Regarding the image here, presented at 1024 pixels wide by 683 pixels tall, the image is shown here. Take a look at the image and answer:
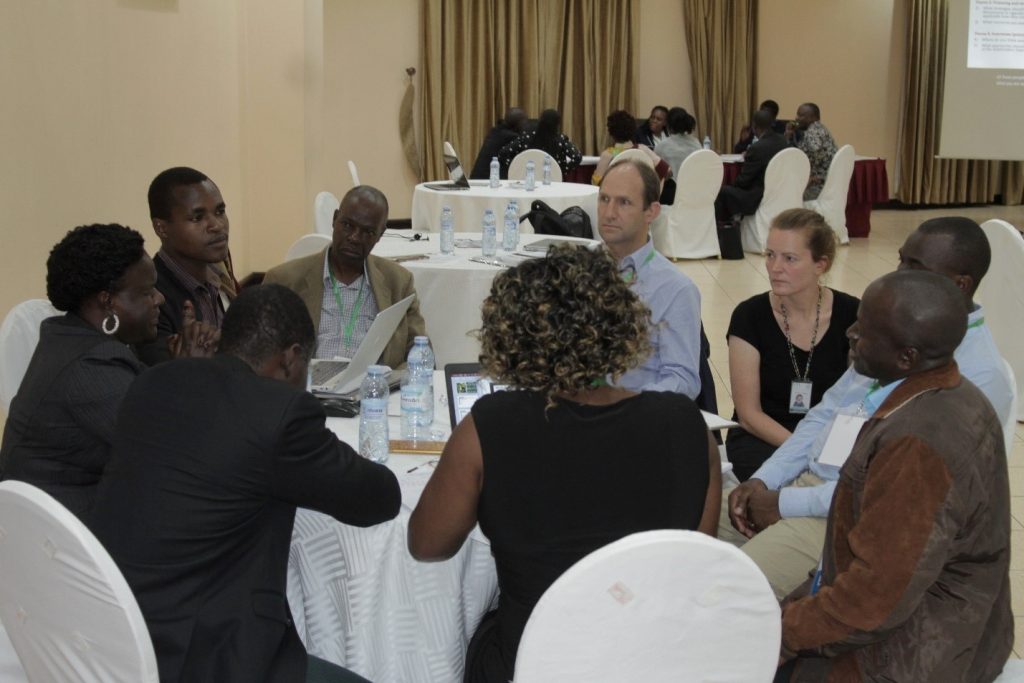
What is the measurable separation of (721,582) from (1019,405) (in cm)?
417

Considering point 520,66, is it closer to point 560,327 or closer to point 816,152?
point 816,152

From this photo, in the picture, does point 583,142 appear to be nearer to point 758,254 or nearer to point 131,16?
point 758,254

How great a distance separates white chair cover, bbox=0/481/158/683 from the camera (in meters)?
1.53

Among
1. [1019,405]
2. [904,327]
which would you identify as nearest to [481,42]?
[1019,405]

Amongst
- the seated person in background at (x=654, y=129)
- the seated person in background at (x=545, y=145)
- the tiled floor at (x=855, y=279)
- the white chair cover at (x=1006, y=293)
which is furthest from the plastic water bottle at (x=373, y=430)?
the seated person in background at (x=654, y=129)

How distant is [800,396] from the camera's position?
10.4 ft

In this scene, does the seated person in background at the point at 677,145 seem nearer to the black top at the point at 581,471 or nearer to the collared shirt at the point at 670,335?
the collared shirt at the point at 670,335

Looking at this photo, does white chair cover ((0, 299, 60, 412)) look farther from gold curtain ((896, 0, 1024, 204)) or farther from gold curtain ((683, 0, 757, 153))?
gold curtain ((896, 0, 1024, 204))

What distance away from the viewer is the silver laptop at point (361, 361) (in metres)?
2.62

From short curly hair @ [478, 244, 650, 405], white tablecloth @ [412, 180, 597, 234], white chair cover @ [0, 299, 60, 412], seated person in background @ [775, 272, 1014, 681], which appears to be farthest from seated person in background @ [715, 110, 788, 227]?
short curly hair @ [478, 244, 650, 405]

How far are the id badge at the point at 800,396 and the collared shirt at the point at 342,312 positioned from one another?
136cm

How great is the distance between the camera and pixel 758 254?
10.1 m

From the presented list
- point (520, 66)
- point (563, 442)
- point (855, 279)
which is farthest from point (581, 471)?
point (520, 66)

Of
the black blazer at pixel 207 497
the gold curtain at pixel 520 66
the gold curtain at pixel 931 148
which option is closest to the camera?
the black blazer at pixel 207 497
